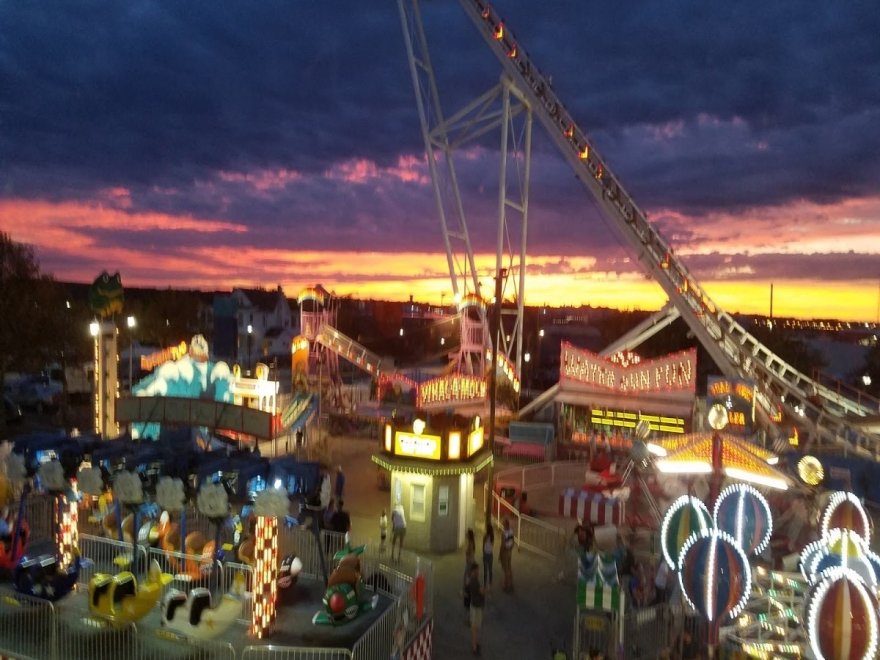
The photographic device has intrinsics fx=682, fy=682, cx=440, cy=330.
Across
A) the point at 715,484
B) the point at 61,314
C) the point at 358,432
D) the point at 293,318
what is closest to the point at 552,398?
the point at 358,432

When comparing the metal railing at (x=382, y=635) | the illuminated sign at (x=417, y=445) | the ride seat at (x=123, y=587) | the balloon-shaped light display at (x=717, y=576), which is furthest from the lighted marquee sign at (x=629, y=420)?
the ride seat at (x=123, y=587)

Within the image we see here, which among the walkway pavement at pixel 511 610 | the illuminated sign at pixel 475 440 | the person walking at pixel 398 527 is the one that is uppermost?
the illuminated sign at pixel 475 440

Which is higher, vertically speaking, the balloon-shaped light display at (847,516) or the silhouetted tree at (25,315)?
the silhouetted tree at (25,315)

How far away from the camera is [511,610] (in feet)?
36.5

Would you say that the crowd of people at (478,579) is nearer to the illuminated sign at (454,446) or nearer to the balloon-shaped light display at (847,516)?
the illuminated sign at (454,446)

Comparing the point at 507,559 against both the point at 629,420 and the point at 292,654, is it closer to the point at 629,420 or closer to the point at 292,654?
the point at 292,654

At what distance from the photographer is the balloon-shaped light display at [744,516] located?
1105 cm

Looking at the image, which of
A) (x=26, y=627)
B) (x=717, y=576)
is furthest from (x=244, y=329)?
(x=717, y=576)

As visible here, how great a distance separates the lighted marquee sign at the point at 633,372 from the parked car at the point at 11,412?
2176 centimetres

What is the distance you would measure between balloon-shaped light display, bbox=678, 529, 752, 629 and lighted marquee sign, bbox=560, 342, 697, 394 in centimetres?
1343

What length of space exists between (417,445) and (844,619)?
8220 mm

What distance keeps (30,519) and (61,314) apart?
18107 mm

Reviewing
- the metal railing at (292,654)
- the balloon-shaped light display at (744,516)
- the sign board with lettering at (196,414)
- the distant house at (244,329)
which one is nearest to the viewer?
the metal railing at (292,654)

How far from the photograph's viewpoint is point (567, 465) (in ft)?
65.9
